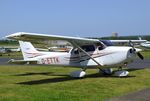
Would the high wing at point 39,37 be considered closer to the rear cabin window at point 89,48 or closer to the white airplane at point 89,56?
the white airplane at point 89,56

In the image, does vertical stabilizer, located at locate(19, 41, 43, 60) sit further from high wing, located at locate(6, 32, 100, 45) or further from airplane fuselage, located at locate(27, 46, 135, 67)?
high wing, located at locate(6, 32, 100, 45)

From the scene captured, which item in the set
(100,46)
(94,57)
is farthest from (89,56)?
(100,46)

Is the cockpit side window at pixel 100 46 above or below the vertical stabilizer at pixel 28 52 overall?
above

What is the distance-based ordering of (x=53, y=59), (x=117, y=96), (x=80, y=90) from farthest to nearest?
(x=53, y=59) → (x=80, y=90) → (x=117, y=96)

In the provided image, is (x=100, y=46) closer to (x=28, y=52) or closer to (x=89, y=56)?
(x=89, y=56)

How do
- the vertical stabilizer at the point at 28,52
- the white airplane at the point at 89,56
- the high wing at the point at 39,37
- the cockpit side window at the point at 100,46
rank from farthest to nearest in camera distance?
1. the vertical stabilizer at the point at 28,52
2. the cockpit side window at the point at 100,46
3. the white airplane at the point at 89,56
4. the high wing at the point at 39,37

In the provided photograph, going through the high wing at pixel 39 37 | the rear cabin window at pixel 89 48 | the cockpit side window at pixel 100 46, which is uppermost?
the high wing at pixel 39 37

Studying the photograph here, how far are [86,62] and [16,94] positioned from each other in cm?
674

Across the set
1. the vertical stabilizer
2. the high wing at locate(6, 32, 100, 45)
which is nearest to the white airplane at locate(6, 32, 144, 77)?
the high wing at locate(6, 32, 100, 45)

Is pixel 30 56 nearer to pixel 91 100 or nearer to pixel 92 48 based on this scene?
pixel 92 48

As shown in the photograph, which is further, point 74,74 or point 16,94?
point 74,74

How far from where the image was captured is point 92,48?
17.6 meters

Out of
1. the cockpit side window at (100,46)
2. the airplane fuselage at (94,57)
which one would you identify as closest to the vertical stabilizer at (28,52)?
the airplane fuselage at (94,57)

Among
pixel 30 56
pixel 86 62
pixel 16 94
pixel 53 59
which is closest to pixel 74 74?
pixel 86 62
